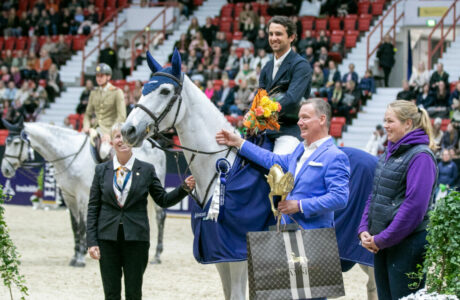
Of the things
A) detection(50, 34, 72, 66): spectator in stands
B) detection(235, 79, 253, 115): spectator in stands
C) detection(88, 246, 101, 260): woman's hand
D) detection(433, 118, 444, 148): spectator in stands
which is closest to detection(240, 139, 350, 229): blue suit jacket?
detection(88, 246, 101, 260): woman's hand

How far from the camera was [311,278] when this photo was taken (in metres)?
4.01

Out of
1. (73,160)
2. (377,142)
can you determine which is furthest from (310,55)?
(73,160)

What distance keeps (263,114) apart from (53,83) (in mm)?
19534

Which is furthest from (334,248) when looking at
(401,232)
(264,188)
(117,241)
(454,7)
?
(454,7)

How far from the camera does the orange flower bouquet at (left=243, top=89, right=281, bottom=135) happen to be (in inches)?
202

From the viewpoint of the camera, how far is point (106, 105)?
413 inches

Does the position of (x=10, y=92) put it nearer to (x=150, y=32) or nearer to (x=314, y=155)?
(x=150, y=32)

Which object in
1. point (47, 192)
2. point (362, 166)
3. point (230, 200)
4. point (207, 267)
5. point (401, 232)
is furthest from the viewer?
point (47, 192)

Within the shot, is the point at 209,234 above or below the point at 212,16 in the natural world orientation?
below

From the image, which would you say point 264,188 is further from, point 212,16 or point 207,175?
point 212,16

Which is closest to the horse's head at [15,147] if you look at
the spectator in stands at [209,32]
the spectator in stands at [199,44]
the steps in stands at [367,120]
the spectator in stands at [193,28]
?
the steps in stands at [367,120]

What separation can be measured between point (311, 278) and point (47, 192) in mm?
14622

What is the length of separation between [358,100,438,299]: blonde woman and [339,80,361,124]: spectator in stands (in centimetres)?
1275

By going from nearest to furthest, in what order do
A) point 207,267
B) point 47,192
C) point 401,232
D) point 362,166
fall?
point 401,232, point 362,166, point 207,267, point 47,192
